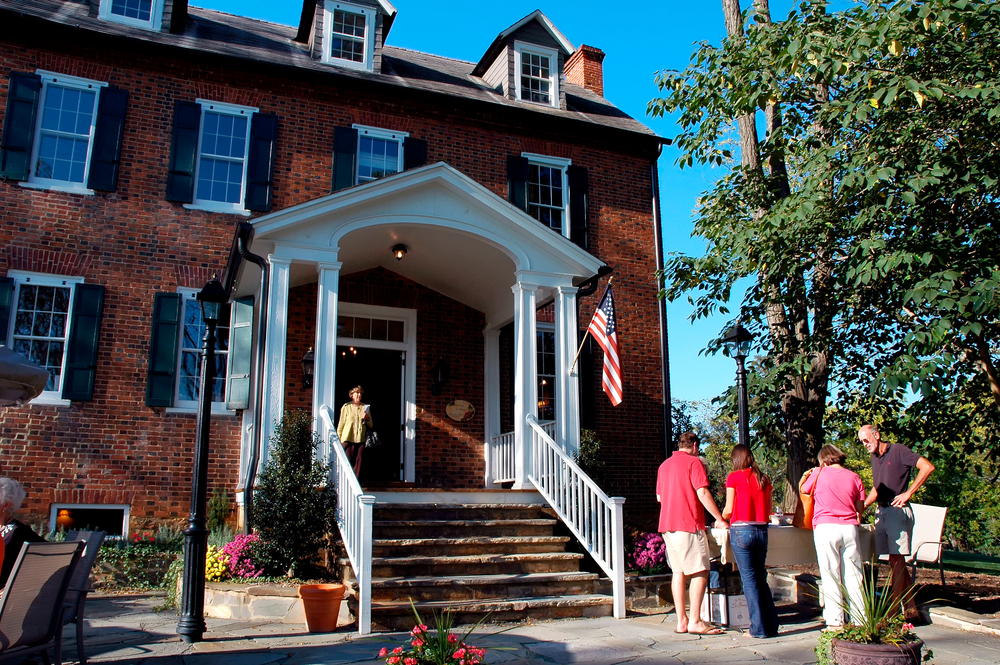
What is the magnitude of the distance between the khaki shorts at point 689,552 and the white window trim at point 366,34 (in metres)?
9.48

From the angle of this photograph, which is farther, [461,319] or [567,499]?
[461,319]

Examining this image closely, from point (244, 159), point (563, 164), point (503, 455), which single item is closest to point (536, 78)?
point (563, 164)

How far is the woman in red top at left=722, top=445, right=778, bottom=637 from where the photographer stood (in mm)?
6289

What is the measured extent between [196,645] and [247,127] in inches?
317

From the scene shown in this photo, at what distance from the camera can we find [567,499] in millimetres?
8719

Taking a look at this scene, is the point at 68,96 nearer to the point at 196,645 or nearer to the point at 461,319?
the point at 461,319

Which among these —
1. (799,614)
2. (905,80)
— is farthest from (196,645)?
(905,80)

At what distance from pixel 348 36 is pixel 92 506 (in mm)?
8194

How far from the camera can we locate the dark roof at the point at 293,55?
37.0 ft

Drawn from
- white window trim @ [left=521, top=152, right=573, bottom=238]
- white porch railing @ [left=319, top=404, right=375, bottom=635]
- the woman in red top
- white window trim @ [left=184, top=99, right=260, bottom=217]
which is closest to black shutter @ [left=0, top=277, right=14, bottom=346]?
white window trim @ [left=184, top=99, right=260, bottom=217]

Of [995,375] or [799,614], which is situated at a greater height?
[995,375]

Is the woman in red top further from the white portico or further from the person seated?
the person seated

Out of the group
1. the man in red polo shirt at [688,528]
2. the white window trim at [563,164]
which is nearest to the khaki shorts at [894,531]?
the man in red polo shirt at [688,528]

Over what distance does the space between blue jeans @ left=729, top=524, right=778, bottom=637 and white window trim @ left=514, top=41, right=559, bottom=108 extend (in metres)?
9.65
